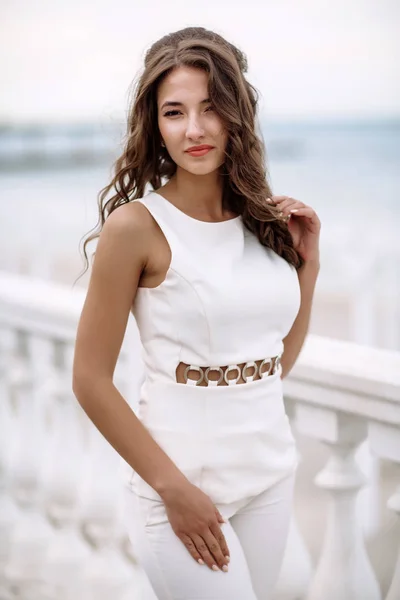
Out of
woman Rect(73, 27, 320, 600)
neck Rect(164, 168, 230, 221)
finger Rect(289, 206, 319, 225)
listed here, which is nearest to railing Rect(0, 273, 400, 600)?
Result: woman Rect(73, 27, 320, 600)

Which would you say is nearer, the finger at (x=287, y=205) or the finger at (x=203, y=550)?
the finger at (x=203, y=550)

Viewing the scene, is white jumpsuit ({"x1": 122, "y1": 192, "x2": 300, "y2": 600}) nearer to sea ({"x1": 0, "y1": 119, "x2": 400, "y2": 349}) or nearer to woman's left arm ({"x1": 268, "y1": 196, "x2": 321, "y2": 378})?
woman's left arm ({"x1": 268, "y1": 196, "x2": 321, "y2": 378})

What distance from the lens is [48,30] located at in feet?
58.3

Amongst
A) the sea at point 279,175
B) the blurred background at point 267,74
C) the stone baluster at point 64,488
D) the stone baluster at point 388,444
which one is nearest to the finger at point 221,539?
the stone baluster at point 388,444

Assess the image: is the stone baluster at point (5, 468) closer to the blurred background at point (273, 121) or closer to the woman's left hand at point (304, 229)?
the woman's left hand at point (304, 229)

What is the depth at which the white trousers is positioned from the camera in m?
1.45

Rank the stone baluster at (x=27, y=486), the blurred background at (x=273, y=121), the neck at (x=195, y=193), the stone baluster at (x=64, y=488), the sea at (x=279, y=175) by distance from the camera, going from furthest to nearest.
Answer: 1. the sea at (x=279, y=175)
2. the blurred background at (x=273, y=121)
3. the stone baluster at (x=27, y=486)
4. the stone baluster at (x=64, y=488)
5. the neck at (x=195, y=193)

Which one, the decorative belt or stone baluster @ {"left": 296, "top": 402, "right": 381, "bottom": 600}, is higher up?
the decorative belt

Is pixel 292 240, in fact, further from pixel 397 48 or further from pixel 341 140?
pixel 341 140

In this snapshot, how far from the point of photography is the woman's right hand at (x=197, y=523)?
142 cm

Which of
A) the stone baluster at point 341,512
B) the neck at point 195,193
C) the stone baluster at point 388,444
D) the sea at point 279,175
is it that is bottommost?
the sea at point 279,175

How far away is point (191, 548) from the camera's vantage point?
144 centimetres

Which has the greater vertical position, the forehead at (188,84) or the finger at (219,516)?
the forehead at (188,84)

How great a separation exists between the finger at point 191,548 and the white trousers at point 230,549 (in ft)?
0.03
